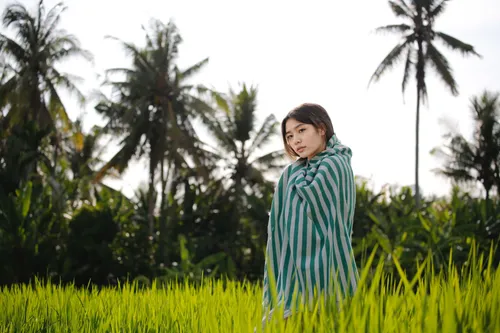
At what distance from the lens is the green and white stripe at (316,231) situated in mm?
1953

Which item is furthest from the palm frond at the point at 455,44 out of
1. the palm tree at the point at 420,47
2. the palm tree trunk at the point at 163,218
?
the palm tree trunk at the point at 163,218

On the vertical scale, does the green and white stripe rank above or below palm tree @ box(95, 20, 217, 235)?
below

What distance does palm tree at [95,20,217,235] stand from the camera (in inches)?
1022

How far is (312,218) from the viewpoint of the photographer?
2002 mm

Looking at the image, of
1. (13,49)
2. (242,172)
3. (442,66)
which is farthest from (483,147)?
(13,49)

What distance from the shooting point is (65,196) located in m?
21.9

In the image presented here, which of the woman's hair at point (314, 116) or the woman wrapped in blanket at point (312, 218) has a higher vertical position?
the woman's hair at point (314, 116)

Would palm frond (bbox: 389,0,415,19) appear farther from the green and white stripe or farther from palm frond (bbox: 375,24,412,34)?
the green and white stripe

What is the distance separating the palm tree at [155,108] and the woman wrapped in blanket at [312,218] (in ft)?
76.6

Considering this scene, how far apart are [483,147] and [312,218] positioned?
99.7 feet

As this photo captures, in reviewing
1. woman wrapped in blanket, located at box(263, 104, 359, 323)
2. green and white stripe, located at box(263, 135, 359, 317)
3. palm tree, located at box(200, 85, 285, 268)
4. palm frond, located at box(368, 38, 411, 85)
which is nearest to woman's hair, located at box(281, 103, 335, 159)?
woman wrapped in blanket, located at box(263, 104, 359, 323)

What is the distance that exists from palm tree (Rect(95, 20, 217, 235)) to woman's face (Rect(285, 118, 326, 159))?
23345 mm

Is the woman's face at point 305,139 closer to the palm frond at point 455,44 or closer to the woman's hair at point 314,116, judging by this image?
the woman's hair at point 314,116

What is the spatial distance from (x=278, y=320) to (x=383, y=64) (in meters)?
30.3
